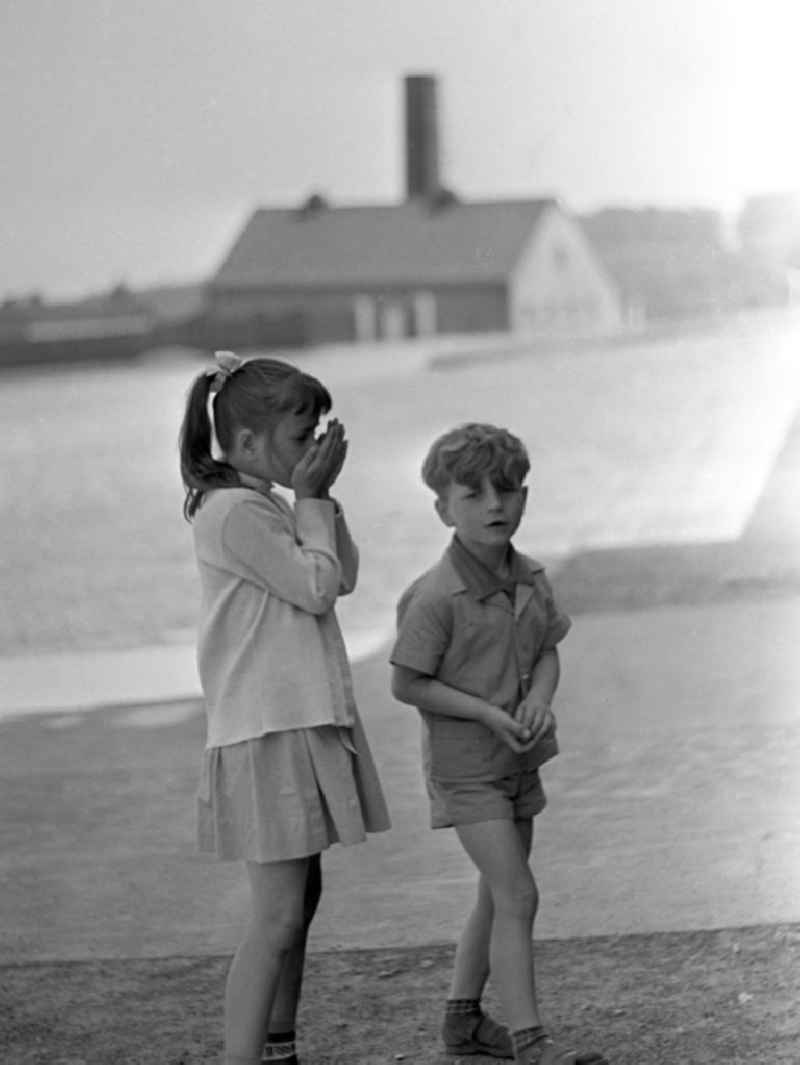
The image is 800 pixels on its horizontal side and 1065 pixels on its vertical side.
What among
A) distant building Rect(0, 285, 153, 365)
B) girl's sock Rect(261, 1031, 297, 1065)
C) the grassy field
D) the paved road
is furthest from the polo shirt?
distant building Rect(0, 285, 153, 365)

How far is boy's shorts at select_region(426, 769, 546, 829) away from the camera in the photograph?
3.26 meters

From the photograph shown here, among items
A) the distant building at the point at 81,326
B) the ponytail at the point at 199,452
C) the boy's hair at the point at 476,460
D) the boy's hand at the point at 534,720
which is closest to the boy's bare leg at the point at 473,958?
the boy's hand at the point at 534,720

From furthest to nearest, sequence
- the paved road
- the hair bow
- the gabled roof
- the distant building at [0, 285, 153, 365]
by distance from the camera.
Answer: the distant building at [0, 285, 153, 365] < the gabled roof < the paved road < the hair bow

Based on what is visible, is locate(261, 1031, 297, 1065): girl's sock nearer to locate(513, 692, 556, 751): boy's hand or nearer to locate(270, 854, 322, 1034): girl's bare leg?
locate(270, 854, 322, 1034): girl's bare leg

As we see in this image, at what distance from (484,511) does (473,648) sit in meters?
0.19

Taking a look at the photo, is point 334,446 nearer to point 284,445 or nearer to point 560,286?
point 284,445

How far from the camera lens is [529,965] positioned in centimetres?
324

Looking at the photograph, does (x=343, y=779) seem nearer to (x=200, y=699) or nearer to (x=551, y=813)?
(x=551, y=813)

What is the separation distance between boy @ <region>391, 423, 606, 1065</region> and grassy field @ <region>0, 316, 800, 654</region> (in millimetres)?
3445

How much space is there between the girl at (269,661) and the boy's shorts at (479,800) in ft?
0.30

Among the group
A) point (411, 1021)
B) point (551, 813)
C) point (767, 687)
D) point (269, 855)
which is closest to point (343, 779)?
point (269, 855)

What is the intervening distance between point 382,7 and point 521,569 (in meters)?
3.48

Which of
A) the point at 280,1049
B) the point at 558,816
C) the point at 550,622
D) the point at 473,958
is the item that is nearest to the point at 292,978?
the point at 280,1049

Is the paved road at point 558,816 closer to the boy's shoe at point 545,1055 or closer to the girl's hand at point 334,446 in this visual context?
the boy's shoe at point 545,1055
